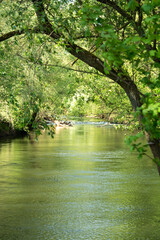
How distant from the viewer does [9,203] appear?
14.4 m

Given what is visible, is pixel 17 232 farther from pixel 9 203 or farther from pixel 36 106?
pixel 36 106

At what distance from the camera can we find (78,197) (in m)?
15.3

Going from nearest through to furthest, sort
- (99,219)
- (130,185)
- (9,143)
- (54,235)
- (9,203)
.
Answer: (54,235) < (99,219) < (9,203) < (130,185) < (9,143)

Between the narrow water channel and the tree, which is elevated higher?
the tree

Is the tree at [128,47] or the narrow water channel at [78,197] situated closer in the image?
the tree at [128,47]

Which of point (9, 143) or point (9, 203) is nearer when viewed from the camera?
point (9, 203)

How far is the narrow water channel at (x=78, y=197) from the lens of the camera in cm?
1152

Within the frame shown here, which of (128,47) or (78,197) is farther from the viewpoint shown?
(78,197)

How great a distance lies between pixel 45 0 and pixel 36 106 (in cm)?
184

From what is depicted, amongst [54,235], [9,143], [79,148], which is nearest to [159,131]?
[54,235]

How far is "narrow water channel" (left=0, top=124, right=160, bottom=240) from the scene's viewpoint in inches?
453

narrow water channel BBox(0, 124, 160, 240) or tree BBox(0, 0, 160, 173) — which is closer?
tree BBox(0, 0, 160, 173)

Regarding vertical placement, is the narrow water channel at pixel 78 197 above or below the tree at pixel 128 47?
below

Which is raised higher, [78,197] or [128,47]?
[128,47]
